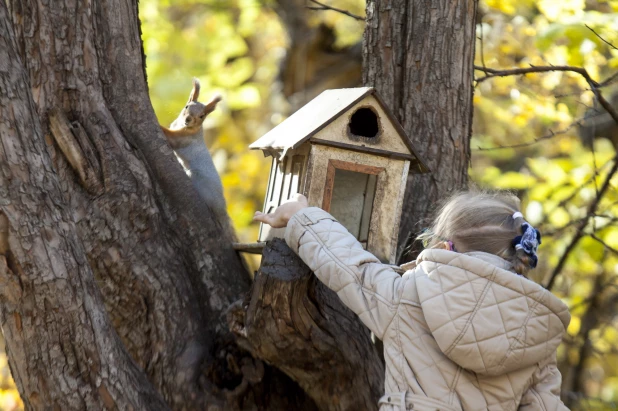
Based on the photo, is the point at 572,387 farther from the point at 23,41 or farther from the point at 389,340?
the point at 23,41

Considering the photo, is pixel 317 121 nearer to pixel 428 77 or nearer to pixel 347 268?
pixel 347 268

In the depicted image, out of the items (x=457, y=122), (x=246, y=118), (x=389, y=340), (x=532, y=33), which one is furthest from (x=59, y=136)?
(x=246, y=118)

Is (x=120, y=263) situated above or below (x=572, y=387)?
above

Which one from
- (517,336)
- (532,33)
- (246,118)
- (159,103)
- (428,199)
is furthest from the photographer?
(246,118)

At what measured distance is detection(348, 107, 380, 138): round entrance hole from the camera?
2.40 metres

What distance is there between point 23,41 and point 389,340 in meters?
1.62

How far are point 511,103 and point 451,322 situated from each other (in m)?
5.34

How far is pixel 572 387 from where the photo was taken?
6.24 metres

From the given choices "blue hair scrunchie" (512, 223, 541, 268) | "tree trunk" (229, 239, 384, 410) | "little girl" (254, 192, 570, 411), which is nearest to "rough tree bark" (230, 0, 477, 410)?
"tree trunk" (229, 239, 384, 410)

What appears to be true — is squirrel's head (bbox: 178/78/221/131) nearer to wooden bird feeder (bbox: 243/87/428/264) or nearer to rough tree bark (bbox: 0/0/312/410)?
rough tree bark (bbox: 0/0/312/410)

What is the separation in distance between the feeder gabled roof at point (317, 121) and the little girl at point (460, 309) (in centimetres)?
26

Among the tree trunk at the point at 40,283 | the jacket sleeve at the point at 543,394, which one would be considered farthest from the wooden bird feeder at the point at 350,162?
the tree trunk at the point at 40,283

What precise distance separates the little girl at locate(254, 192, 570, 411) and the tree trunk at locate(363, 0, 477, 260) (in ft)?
2.43

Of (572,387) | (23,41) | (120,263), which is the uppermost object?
(23,41)
